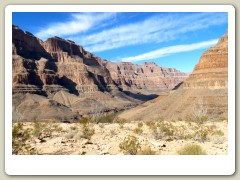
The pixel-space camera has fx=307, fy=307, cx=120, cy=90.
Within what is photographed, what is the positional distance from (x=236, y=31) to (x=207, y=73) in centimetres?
5236

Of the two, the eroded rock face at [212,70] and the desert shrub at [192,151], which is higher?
the eroded rock face at [212,70]

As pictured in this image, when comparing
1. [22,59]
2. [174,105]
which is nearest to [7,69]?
[174,105]

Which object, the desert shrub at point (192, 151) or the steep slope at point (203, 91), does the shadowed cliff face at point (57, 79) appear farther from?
the desert shrub at point (192, 151)

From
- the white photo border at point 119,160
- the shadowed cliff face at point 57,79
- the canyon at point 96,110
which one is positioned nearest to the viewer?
the white photo border at point 119,160

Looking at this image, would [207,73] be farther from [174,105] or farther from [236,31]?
[236,31]

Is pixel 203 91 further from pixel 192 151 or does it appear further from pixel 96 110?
pixel 192 151

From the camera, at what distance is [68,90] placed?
124938 mm

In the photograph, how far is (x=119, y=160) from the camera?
1082 cm

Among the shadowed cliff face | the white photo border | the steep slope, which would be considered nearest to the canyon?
the steep slope

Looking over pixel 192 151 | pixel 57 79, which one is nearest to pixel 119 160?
pixel 192 151

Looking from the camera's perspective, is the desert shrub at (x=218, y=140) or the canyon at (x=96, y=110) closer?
the canyon at (x=96, y=110)

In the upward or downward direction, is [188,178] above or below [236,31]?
below

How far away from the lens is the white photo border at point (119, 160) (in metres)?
10.4

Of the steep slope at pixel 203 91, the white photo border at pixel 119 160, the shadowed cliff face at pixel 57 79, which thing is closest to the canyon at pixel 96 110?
the steep slope at pixel 203 91
